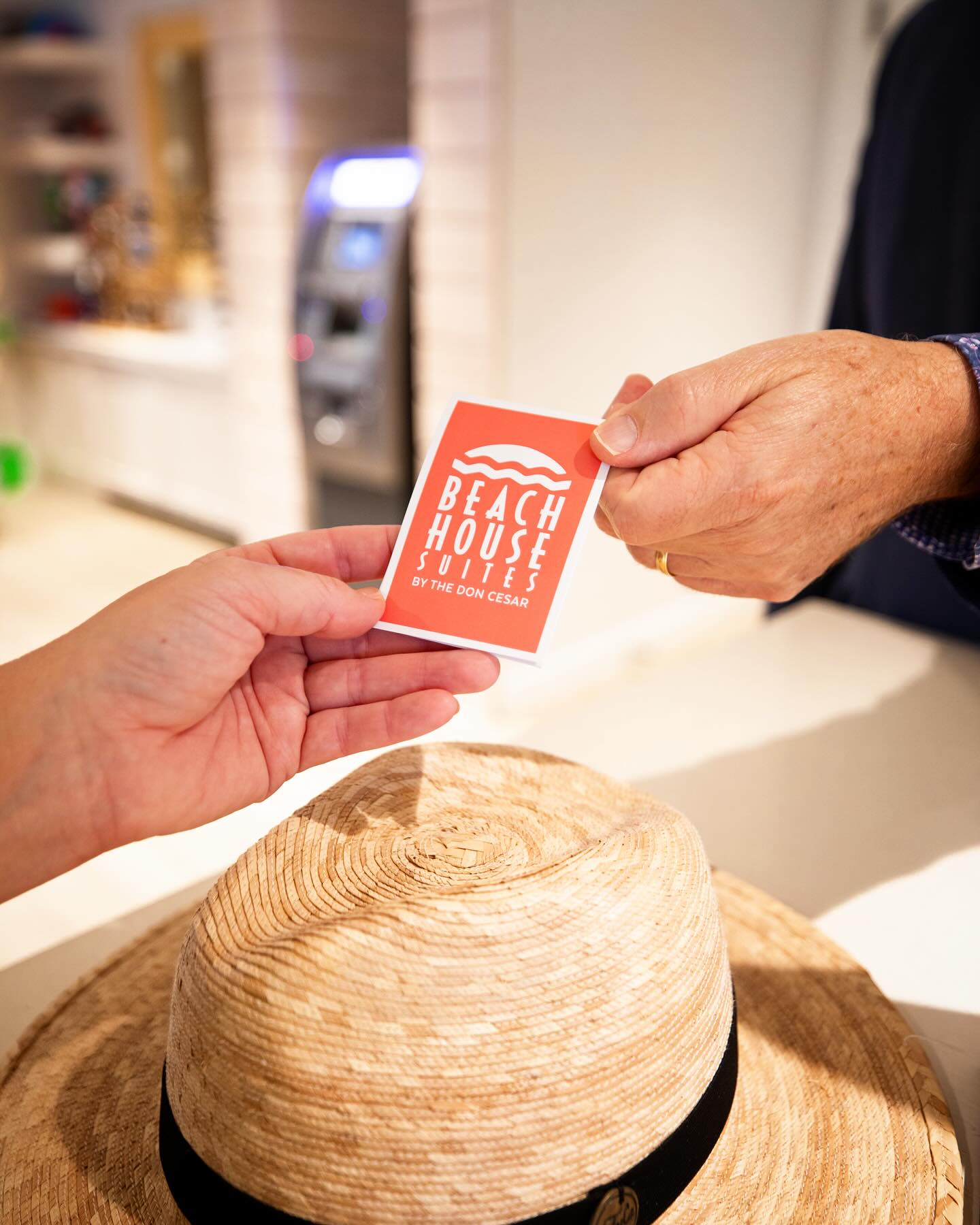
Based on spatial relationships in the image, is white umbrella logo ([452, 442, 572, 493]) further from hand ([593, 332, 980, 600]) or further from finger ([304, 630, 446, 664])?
finger ([304, 630, 446, 664])

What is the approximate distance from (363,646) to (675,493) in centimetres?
36

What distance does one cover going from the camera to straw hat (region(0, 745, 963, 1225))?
693 mm

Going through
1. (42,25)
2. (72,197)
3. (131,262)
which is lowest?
(131,262)

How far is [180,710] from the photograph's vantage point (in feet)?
2.93

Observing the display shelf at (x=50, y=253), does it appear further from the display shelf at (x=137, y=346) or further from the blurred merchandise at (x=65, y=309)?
the display shelf at (x=137, y=346)

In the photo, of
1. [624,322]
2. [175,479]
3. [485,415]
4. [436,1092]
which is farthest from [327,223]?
[436,1092]

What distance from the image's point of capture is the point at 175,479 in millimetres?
1732

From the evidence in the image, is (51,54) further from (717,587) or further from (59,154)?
(717,587)

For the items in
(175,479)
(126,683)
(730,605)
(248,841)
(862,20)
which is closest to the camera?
(126,683)

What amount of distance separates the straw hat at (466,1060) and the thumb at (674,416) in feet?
1.11

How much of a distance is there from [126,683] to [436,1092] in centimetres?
43

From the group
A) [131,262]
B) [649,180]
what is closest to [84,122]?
[131,262]

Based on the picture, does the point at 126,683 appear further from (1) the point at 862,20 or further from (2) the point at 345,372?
(1) the point at 862,20

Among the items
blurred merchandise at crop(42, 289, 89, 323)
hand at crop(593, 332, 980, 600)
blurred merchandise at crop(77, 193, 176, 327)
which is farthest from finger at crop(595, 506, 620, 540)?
blurred merchandise at crop(42, 289, 89, 323)
